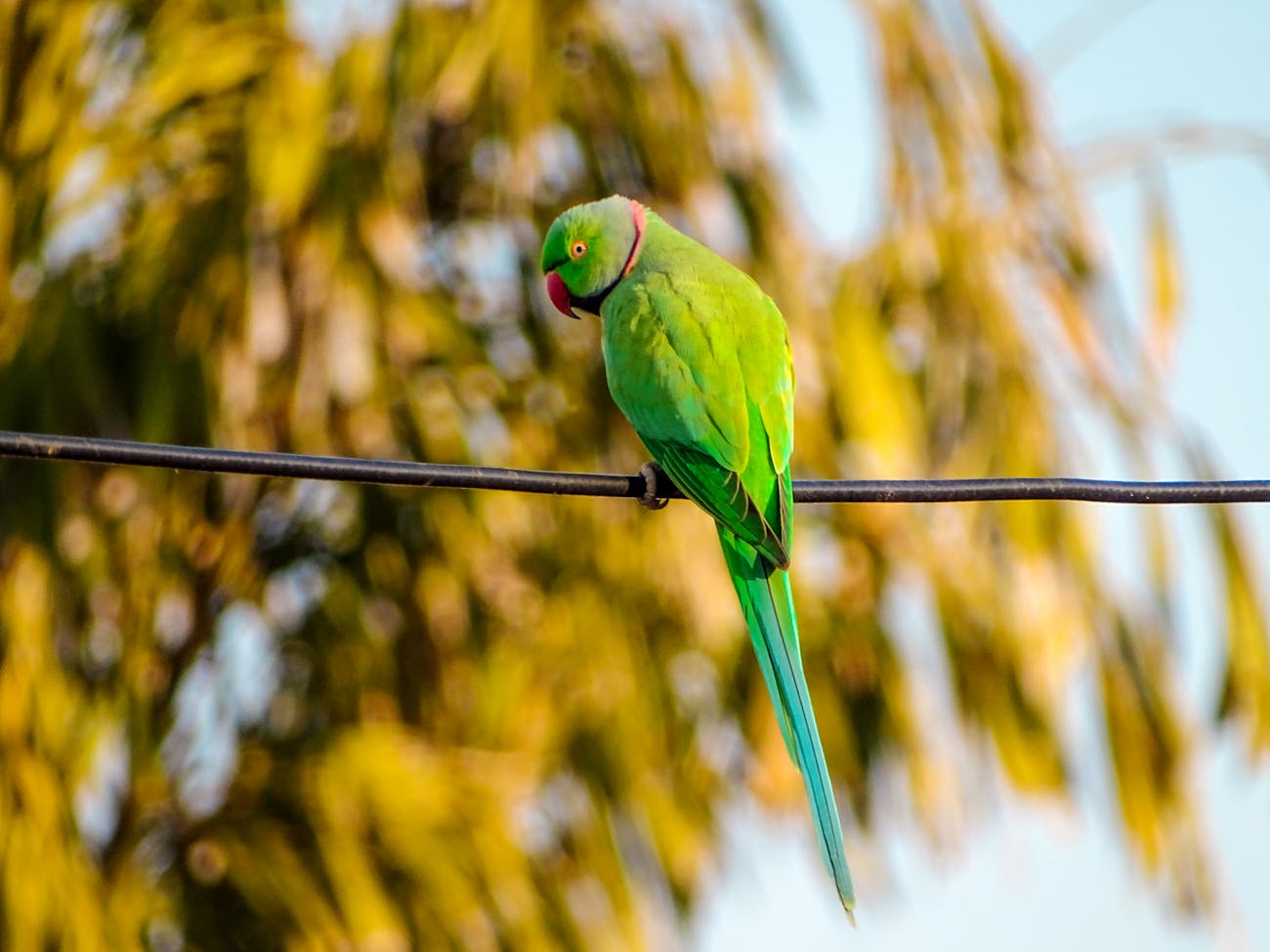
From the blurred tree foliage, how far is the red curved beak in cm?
37

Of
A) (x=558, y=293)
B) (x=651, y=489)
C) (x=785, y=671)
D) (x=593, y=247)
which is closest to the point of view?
(x=785, y=671)

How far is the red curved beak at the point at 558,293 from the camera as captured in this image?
413 centimetres

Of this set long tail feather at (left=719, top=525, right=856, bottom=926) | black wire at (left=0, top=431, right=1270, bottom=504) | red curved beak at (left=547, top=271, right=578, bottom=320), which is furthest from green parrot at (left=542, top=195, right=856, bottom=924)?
black wire at (left=0, top=431, right=1270, bottom=504)

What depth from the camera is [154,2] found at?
4.55 metres

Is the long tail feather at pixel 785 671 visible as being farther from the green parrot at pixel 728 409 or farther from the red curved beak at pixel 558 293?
the red curved beak at pixel 558 293

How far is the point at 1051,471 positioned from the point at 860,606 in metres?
0.62

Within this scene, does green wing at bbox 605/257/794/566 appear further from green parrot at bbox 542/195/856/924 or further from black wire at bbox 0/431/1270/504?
black wire at bbox 0/431/1270/504

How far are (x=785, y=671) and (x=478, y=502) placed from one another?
5.24ft

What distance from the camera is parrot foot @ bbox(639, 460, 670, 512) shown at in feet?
10.6

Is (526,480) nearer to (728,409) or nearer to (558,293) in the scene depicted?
(728,409)

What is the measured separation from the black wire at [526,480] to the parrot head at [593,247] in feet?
3.58

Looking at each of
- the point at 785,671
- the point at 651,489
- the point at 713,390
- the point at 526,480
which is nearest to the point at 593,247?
the point at 713,390

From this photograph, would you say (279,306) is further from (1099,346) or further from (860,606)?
(1099,346)

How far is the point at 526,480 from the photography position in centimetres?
247
